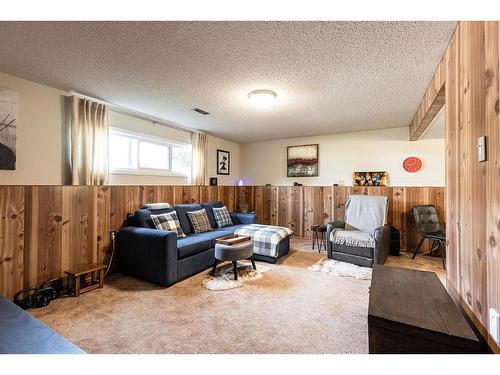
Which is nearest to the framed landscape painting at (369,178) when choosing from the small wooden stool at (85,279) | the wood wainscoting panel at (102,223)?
the wood wainscoting panel at (102,223)

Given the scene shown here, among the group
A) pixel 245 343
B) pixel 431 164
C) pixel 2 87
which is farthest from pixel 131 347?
pixel 431 164

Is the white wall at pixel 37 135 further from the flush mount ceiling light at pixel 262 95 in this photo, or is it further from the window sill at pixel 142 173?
the flush mount ceiling light at pixel 262 95

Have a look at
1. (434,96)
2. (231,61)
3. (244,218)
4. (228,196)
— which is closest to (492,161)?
(434,96)

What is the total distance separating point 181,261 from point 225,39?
2363 millimetres

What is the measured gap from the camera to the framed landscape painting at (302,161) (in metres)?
5.26

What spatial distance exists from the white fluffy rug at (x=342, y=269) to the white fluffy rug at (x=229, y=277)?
761mm

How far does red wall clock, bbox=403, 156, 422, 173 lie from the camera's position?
432cm

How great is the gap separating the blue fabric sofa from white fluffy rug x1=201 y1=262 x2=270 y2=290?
247 millimetres

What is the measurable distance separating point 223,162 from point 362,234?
11.1ft

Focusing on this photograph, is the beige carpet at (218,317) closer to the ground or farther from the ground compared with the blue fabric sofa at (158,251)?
closer to the ground

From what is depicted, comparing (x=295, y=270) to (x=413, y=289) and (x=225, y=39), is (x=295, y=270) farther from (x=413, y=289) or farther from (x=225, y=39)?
(x=225, y=39)

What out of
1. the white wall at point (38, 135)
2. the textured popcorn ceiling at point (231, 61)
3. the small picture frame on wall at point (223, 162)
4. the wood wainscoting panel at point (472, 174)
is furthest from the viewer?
the small picture frame on wall at point (223, 162)

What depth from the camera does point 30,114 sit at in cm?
254

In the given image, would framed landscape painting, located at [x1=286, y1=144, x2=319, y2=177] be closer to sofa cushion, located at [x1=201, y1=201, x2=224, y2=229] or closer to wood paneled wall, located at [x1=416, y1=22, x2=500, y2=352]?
sofa cushion, located at [x1=201, y1=201, x2=224, y2=229]
